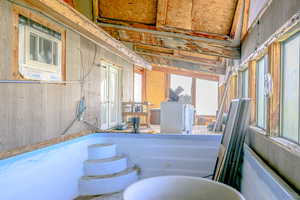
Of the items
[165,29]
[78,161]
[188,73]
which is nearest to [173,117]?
[165,29]

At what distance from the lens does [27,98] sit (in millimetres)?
2936

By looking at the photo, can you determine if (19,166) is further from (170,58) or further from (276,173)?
(170,58)

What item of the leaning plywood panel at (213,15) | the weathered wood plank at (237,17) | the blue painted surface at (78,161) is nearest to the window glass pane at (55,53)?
the blue painted surface at (78,161)

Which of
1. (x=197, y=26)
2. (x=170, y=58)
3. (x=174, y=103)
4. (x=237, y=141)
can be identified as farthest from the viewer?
(x=170, y=58)

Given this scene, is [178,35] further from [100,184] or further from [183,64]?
[183,64]

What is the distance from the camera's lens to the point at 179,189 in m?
1.54

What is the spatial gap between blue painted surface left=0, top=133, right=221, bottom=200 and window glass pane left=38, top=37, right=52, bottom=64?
1.29 metres

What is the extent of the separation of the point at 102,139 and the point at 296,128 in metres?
3.18

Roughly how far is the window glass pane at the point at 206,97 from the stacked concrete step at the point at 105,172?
7.30m

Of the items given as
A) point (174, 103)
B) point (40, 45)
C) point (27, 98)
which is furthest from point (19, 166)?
point (174, 103)

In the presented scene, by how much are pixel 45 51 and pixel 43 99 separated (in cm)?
73

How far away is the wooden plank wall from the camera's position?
8.43 feet

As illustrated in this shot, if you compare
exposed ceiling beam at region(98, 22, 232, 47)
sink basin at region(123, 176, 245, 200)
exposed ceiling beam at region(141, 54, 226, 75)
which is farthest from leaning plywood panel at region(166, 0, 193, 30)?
exposed ceiling beam at region(141, 54, 226, 75)

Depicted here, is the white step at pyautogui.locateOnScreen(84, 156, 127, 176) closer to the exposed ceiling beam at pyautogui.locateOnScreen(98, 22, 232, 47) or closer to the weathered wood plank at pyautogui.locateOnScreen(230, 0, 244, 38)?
the exposed ceiling beam at pyautogui.locateOnScreen(98, 22, 232, 47)
